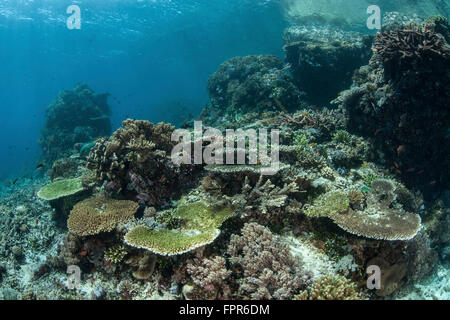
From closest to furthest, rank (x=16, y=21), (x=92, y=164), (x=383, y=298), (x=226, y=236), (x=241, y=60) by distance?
(x=383, y=298)
(x=226, y=236)
(x=92, y=164)
(x=241, y=60)
(x=16, y=21)

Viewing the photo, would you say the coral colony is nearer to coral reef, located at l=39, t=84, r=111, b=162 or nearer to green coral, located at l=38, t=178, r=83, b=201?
green coral, located at l=38, t=178, r=83, b=201

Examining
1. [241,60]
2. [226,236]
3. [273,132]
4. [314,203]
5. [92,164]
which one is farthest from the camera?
[241,60]

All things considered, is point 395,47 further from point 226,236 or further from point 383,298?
point 226,236

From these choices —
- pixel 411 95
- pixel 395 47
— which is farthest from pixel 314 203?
pixel 395 47

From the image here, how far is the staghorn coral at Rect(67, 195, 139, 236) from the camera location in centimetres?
510

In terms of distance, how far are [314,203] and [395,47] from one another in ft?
20.2

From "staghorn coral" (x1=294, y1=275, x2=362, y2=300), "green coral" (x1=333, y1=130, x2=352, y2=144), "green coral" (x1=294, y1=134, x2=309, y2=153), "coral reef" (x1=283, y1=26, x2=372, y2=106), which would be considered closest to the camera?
"staghorn coral" (x1=294, y1=275, x2=362, y2=300)

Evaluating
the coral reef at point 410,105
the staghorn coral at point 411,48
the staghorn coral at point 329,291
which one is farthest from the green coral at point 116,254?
the staghorn coral at point 411,48

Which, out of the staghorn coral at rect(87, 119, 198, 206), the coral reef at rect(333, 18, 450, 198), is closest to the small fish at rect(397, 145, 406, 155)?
the coral reef at rect(333, 18, 450, 198)

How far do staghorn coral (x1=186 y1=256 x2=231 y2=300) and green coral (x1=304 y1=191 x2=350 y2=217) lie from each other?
88.1 inches

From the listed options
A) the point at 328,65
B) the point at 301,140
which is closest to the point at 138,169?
the point at 301,140

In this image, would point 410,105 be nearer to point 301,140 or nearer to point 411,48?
point 411,48

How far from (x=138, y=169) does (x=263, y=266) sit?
3815mm

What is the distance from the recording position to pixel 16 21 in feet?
113
